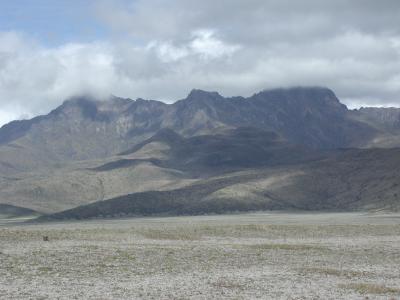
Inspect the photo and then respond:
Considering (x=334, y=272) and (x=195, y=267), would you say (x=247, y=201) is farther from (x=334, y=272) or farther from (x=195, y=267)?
(x=334, y=272)

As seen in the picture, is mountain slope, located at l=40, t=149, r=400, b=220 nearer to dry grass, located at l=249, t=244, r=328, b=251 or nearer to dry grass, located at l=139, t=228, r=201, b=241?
dry grass, located at l=139, t=228, r=201, b=241

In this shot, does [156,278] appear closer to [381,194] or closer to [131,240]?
[131,240]

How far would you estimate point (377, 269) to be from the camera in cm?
3972

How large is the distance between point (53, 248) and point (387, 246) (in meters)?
25.8

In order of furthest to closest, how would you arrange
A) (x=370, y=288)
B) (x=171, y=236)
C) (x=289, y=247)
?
(x=171, y=236) → (x=289, y=247) → (x=370, y=288)

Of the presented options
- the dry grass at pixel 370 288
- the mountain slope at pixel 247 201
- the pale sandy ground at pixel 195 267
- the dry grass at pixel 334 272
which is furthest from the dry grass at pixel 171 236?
the mountain slope at pixel 247 201

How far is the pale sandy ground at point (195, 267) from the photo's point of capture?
30812 mm

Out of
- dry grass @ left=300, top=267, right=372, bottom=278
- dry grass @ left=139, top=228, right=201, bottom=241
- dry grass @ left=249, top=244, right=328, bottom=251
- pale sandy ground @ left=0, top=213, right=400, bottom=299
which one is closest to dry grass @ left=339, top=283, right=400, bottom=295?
pale sandy ground @ left=0, top=213, right=400, bottom=299

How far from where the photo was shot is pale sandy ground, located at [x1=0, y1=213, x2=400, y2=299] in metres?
30.8

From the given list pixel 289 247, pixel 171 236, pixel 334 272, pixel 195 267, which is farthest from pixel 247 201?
pixel 334 272

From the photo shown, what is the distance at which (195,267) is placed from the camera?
39969 mm

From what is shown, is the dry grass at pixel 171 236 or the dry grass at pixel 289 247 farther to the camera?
the dry grass at pixel 171 236

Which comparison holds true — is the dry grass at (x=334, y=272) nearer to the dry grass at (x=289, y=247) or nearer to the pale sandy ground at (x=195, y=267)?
the pale sandy ground at (x=195, y=267)

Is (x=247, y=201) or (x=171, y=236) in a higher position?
(x=247, y=201)
